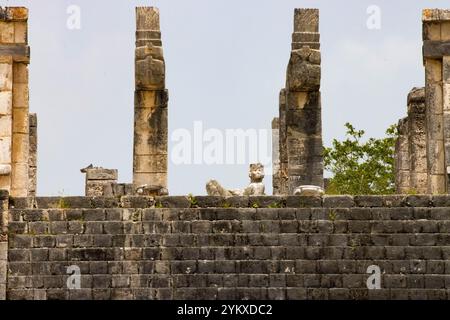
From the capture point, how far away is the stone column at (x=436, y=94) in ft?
102

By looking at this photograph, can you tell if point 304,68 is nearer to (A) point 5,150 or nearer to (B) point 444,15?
(B) point 444,15

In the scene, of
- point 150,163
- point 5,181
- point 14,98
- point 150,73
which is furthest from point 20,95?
point 150,163

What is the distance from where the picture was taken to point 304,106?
3192cm

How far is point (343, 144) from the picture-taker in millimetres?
48500

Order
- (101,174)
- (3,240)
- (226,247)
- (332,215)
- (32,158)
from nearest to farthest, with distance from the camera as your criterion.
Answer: (226,247)
(3,240)
(332,215)
(32,158)
(101,174)

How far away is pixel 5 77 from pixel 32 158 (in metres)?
5.31

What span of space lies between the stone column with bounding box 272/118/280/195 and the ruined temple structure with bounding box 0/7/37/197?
7.30 meters

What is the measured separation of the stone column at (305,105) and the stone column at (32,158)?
712 centimetres

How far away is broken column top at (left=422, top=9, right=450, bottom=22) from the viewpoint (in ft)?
102

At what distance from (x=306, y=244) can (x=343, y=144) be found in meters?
→ 22.6

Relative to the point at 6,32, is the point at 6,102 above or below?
below

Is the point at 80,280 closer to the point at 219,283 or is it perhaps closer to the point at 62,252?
the point at 62,252

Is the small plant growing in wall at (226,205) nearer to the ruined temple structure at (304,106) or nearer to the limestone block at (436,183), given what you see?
the ruined temple structure at (304,106)

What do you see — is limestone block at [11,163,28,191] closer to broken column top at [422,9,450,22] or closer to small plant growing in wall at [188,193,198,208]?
small plant growing in wall at [188,193,198,208]
